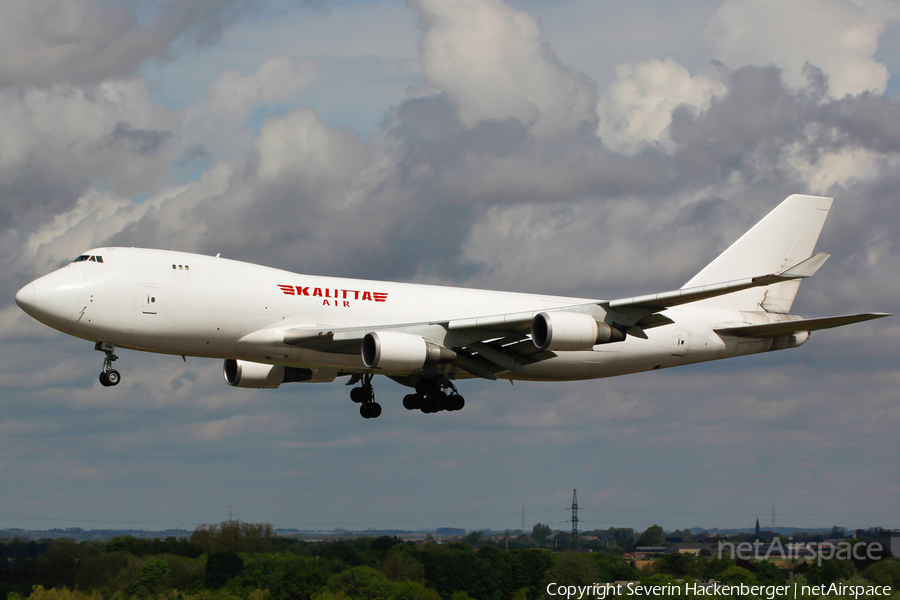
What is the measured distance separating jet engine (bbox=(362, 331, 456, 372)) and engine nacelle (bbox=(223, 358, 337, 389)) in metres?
7.81

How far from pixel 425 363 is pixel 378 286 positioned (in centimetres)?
421

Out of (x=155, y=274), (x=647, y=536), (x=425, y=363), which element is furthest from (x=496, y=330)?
(x=647, y=536)

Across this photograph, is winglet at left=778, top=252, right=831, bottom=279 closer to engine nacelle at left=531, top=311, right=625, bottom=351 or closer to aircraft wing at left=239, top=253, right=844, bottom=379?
aircraft wing at left=239, top=253, right=844, bottom=379

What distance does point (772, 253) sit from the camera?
1769 inches

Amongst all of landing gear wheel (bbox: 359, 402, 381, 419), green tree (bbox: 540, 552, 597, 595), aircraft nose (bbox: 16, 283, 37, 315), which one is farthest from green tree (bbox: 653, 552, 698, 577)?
aircraft nose (bbox: 16, 283, 37, 315)

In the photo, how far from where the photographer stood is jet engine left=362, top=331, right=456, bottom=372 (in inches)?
1300

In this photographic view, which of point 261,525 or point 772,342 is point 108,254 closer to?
point 772,342

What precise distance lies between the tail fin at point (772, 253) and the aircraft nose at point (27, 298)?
2862 centimetres

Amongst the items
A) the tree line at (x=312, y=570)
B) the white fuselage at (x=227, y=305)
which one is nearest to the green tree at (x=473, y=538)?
the tree line at (x=312, y=570)

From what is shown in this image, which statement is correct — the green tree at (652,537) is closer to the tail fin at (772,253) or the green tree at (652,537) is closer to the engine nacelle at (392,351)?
the tail fin at (772,253)

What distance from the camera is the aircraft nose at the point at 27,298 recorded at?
30.9 metres

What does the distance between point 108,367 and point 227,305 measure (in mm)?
4608
